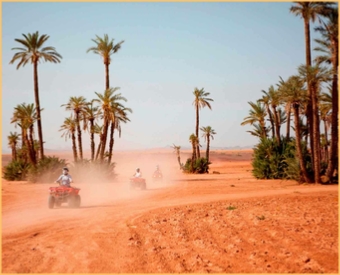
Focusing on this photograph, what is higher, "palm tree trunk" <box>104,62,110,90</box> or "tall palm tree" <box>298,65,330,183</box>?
"palm tree trunk" <box>104,62,110,90</box>

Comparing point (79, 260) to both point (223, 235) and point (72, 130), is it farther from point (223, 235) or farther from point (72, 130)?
point (72, 130)

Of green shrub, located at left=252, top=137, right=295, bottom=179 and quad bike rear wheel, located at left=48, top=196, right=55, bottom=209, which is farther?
green shrub, located at left=252, top=137, right=295, bottom=179

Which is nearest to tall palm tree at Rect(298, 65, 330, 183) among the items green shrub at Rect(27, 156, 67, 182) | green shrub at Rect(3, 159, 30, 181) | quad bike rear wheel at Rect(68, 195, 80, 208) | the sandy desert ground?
the sandy desert ground

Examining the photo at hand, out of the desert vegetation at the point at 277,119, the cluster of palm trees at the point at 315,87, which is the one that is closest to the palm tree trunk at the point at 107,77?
the desert vegetation at the point at 277,119

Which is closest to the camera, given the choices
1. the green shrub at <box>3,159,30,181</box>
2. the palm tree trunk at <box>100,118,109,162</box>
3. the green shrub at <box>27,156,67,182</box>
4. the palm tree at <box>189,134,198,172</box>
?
the green shrub at <box>27,156,67,182</box>

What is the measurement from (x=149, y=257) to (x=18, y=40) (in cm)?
3535

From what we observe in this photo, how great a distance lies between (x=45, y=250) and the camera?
26.9 feet

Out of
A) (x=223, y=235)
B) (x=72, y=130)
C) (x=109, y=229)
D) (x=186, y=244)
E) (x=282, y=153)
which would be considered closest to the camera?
(x=186, y=244)

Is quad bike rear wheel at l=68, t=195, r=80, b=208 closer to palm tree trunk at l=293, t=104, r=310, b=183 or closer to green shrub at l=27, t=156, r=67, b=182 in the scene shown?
palm tree trunk at l=293, t=104, r=310, b=183

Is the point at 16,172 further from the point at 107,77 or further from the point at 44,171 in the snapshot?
the point at 107,77

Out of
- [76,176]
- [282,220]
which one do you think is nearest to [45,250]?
[282,220]

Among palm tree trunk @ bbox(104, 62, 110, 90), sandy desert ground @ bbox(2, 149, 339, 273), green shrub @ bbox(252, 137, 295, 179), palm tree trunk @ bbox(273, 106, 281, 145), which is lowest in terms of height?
Answer: sandy desert ground @ bbox(2, 149, 339, 273)

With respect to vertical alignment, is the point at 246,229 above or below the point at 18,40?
below

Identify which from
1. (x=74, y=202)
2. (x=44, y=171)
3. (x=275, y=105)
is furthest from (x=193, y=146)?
(x=74, y=202)
